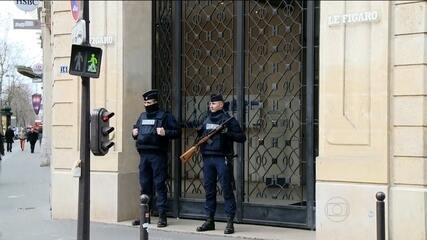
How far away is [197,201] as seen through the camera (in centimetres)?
1014

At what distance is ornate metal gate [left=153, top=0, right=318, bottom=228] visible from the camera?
9.29 meters

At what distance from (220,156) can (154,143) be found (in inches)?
40.6

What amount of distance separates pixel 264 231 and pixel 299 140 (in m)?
1.36

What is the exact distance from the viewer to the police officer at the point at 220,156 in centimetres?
891

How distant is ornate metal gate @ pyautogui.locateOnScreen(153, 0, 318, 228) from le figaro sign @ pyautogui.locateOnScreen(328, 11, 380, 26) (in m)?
0.90

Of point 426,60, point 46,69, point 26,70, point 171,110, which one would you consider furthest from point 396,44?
point 26,70

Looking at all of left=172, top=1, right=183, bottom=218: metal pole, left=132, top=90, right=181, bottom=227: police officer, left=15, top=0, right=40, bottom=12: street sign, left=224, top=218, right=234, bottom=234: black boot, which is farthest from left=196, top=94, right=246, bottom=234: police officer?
left=15, top=0, right=40, bottom=12: street sign

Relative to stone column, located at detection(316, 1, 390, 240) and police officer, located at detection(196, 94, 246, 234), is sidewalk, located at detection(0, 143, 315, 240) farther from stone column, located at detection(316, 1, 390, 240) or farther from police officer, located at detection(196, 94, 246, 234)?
stone column, located at detection(316, 1, 390, 240)

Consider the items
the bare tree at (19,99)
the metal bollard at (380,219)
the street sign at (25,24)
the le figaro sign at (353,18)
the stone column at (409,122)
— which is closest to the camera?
the metal bollard at (380,219)

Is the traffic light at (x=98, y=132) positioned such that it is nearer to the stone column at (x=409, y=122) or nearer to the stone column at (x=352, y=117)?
the stone column at (x=352, y=117)

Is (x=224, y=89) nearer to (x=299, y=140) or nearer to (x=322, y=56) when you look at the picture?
(x=299, y=140)

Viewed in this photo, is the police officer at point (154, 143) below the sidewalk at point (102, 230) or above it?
above

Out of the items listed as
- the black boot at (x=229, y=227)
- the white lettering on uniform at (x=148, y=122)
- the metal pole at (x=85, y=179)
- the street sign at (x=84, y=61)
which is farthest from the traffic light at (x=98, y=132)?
the black boot at (x=229, y=227)

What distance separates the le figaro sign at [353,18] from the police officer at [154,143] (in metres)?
2.72
